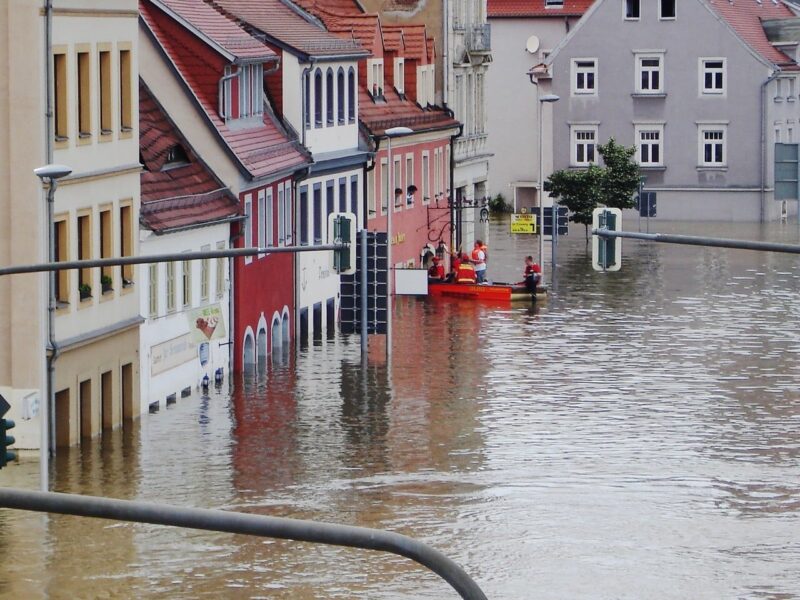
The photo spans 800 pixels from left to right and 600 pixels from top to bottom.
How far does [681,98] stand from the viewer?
9219cm

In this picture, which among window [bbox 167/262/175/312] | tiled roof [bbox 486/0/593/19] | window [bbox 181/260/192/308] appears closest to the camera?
window [bbox 167/262/175/312]

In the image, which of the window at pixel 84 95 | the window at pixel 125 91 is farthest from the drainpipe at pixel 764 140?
the window at pixel 84 95

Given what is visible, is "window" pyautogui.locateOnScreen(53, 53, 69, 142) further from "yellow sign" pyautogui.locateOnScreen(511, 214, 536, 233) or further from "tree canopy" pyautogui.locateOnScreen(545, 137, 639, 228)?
"tree canopy" pyautogui.locateOnScreen(545, 137, 639, 228)

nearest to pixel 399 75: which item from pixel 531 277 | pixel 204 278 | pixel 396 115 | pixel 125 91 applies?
pixel 396 115

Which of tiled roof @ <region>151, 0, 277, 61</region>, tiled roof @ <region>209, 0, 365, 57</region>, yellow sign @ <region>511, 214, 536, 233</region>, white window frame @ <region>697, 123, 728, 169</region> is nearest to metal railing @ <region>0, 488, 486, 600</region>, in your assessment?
tiled roof @ <region>151, 0, 277, 61</region>

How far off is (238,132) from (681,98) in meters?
47.1

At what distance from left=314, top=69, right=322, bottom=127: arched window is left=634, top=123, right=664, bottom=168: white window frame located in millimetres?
38323

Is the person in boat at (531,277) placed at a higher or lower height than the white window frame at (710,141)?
lower

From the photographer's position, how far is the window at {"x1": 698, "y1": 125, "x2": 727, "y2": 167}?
91.9 meters

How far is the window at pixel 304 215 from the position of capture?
54719 millimetres

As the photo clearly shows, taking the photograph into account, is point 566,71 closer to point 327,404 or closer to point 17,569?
point 327,404

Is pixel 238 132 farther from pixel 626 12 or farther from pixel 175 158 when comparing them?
pixel 626 12

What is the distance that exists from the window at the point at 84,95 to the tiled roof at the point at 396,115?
25.9 meters

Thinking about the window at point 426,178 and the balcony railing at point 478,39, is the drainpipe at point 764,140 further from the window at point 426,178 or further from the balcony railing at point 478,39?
the window at point 426,178
